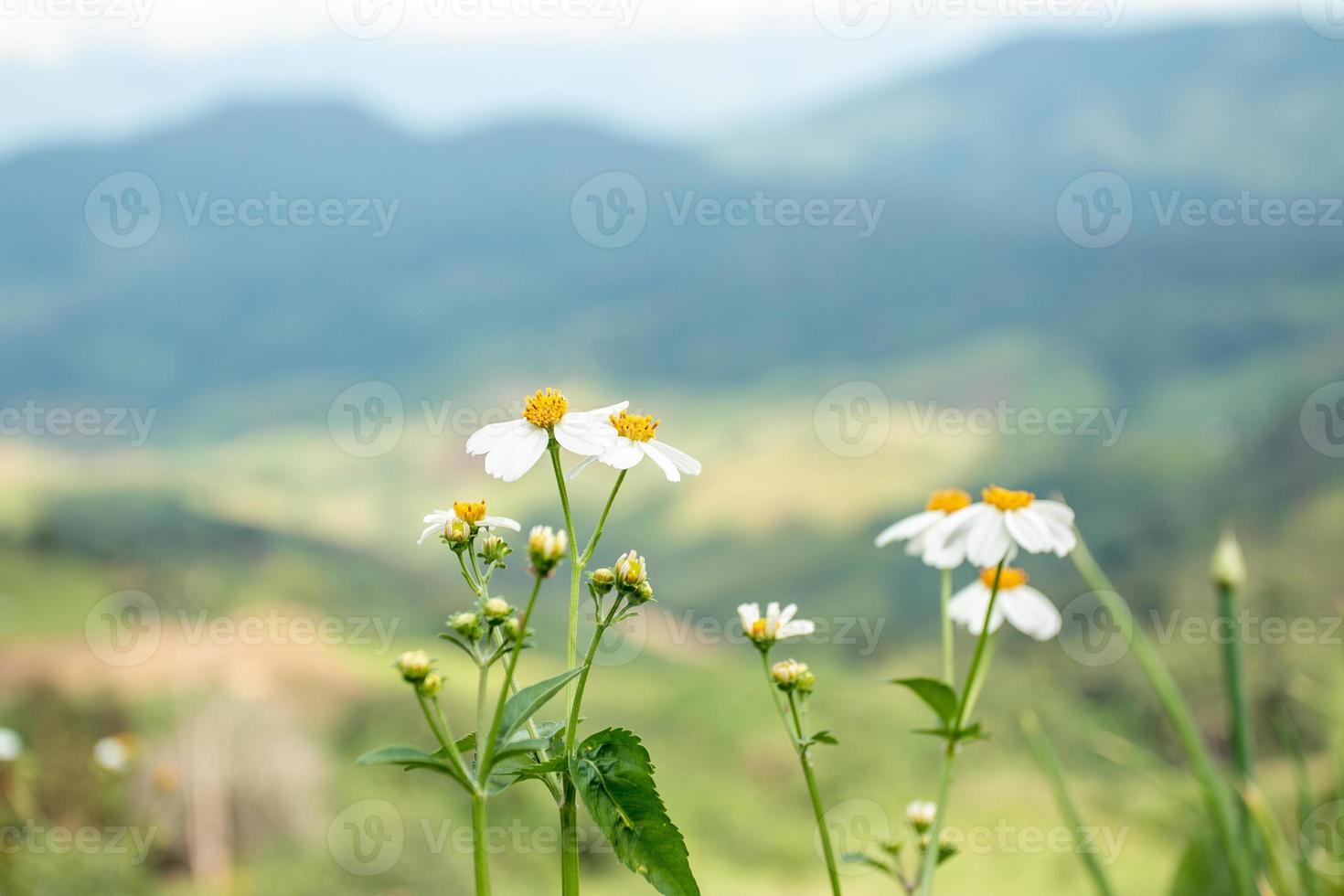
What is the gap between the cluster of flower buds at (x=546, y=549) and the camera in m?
0.76

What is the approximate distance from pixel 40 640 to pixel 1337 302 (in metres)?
21.4

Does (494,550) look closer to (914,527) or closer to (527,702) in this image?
(527,702)

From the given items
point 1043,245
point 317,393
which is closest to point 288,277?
point 317,393

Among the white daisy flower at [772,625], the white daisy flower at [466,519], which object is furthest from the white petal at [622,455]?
the white daisy flower at [772,625]

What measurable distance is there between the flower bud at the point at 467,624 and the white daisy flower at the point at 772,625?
0.94 ft

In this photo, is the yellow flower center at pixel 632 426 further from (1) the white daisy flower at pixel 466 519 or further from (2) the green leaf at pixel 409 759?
(2) the green leaf at pixel 409 759

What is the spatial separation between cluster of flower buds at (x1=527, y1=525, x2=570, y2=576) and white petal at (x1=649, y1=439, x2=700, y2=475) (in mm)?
195

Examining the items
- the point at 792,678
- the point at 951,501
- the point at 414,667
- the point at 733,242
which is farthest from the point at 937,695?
the point at 733,242

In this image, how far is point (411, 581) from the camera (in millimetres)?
9070

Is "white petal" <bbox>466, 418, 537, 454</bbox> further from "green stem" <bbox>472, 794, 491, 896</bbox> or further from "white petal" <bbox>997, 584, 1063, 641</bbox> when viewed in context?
"white petal" <bbox>997, 584, 1063, 641</bbox>

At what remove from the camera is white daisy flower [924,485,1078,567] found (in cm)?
93

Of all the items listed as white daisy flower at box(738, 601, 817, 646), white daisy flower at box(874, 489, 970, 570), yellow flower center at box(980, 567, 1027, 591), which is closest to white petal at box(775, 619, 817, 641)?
white daisy flower at box(738, 601, 817, 646)

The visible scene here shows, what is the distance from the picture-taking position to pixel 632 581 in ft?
2.86

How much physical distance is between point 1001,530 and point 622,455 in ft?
1.24
